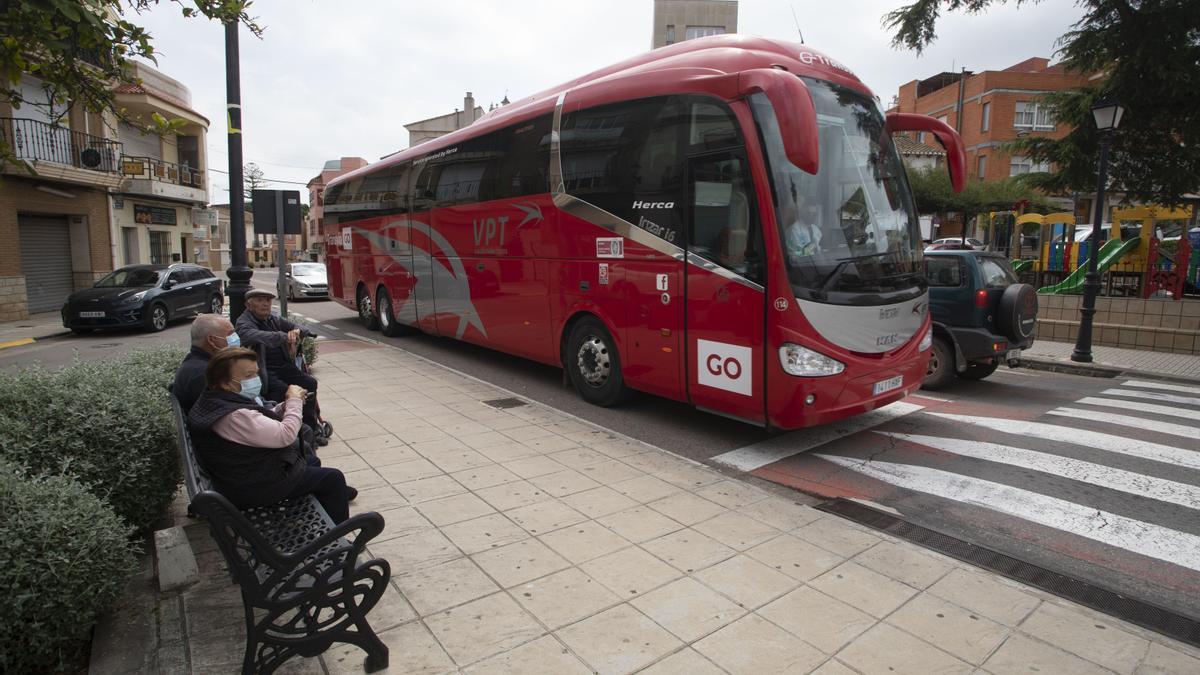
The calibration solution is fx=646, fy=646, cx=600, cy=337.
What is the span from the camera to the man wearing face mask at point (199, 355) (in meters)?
3.64

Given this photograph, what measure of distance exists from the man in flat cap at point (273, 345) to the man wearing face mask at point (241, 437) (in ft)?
7.54

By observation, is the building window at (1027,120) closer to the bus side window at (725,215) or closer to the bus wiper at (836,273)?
the bus wiper at (836,273)

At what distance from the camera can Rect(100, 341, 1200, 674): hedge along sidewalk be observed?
3.00 m

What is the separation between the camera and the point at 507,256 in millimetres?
9047

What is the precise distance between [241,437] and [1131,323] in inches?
634

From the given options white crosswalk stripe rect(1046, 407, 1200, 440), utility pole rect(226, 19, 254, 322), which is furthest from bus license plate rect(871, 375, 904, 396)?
utility pole rect(226, 19, 254, 322)

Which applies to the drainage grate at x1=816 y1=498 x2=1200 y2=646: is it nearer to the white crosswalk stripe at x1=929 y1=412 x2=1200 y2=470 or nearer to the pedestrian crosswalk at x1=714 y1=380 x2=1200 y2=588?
the pedestrian crosswalk at x1=714 y1=380 x2=1200 y2=588

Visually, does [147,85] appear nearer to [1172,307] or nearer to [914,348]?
[914,348]

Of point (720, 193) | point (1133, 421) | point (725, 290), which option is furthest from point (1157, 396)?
point (720, 193)

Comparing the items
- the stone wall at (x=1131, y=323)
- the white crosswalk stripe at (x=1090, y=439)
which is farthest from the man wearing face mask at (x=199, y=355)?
the stone wall at (x=1131, y=323)

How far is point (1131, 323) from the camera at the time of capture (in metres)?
13.2

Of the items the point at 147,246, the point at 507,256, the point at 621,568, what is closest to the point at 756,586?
the point at 621,568

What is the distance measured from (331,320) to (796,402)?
14987mm

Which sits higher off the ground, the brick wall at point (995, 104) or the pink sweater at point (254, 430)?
the brick wall at point (995, 104)
